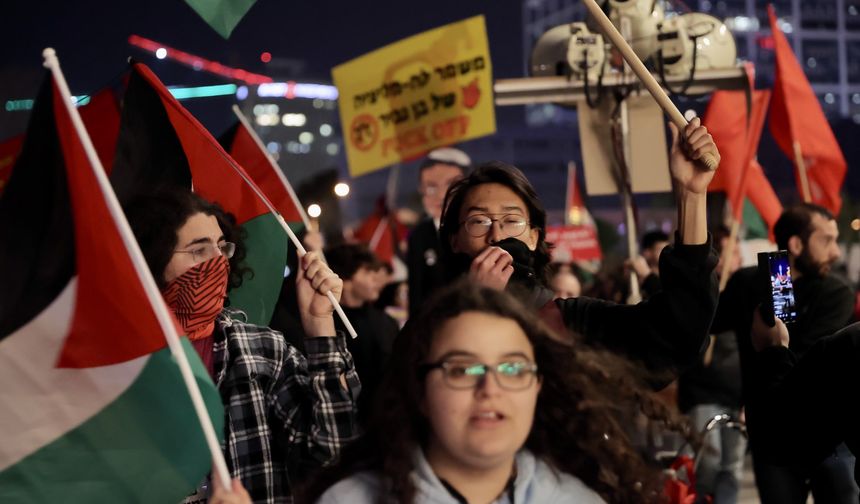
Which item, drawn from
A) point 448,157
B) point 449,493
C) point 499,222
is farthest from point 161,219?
point 448,157

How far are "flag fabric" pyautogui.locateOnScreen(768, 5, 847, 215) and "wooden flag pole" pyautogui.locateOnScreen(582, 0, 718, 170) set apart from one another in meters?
6.90

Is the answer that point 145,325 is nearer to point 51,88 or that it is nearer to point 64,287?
point 64,287

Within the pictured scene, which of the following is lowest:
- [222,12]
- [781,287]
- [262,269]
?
[781,287]

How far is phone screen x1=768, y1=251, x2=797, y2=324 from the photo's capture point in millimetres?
4812

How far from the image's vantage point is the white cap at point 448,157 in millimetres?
10695

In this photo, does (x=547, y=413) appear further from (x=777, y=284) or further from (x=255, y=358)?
(x=777, y=284)

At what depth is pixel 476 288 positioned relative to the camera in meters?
3.46

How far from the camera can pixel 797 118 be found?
11.5 m

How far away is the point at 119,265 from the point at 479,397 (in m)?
1.11

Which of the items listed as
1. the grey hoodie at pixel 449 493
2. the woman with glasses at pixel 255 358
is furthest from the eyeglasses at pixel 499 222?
the grey hoodie at pixel 449 493

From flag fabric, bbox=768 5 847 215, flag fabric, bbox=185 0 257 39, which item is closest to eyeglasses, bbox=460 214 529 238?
flag fabric, bbox=185 0 257 39

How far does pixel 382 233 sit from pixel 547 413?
1368 cm

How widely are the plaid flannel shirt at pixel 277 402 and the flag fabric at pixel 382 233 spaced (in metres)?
12.1

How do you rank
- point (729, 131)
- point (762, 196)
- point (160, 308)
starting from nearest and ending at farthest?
point (160, 308), point (729, 131), point (762, 196)
